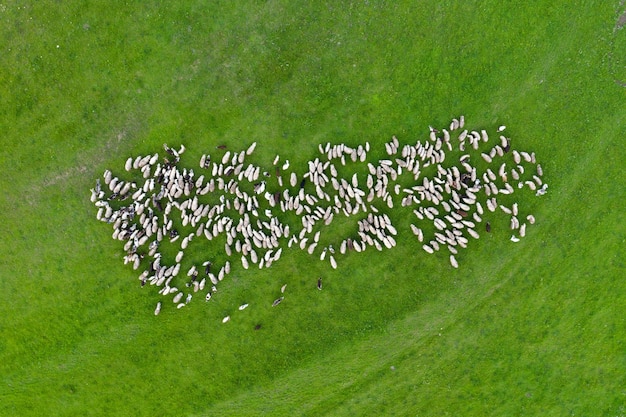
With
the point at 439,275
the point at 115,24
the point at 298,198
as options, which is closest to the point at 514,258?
the point at 439,275

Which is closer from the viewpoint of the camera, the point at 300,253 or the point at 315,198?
the point at 315,198

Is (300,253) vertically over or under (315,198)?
under

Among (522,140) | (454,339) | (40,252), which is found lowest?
(454,339)

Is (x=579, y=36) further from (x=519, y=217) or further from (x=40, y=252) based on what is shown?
(x=40, y=252)
